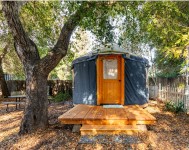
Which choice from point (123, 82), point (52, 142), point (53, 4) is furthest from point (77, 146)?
point (53, 4)

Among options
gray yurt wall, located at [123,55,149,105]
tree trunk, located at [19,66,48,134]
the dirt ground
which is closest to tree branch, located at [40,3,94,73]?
tree trunk, located at [19,66,48,134]

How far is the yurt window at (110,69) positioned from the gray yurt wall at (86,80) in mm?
378

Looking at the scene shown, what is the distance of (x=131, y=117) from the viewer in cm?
418

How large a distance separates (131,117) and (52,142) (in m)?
1.77

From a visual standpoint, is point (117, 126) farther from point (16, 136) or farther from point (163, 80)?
point (163, 80)

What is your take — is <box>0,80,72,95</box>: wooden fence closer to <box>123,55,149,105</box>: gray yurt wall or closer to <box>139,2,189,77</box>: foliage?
<box>123,55,149,105</box>: gray yurt wall

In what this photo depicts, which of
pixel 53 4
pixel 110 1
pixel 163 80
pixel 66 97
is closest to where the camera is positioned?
pixel 110 1

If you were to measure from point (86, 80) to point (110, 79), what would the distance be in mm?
881

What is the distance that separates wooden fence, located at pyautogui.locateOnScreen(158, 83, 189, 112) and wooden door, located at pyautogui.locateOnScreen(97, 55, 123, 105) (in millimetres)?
2078

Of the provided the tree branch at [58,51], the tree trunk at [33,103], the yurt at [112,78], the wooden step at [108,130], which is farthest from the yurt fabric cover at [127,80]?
the tree trunk at [33,103]

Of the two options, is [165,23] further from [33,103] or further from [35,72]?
[33,103]

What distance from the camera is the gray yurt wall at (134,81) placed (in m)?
6.46

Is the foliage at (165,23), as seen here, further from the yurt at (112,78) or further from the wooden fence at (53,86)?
the wooden fence at (53,86)

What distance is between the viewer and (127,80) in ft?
21.3
